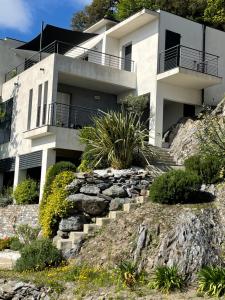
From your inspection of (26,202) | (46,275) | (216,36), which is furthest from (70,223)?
(216,36)

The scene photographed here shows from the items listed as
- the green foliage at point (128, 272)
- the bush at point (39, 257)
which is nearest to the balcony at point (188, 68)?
the bush at point (39, 257)

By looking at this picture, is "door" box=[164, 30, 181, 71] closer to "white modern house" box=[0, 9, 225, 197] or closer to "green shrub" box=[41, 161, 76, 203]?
"white modern house" box=[0, 9, 225, 197]

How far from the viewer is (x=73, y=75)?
22641 mm

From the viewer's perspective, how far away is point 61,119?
2322 centimetres

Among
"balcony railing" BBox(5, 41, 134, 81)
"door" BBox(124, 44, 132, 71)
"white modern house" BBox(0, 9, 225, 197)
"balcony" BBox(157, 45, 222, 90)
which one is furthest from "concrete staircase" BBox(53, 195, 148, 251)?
"door" BBox(124, 44, 132, 71)

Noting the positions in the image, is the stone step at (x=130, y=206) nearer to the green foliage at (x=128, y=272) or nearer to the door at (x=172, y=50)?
the green foliage at (x=128, y=272)

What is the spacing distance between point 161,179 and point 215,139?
2569 millimetres

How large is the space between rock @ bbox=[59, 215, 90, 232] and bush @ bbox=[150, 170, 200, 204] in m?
2.90

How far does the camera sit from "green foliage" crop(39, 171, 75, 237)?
625 inches

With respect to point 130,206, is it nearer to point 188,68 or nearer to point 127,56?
point 188,68

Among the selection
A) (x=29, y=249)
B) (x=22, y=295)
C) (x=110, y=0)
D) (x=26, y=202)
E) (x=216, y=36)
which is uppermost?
(x=110, y=0)

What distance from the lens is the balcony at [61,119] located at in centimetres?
2095

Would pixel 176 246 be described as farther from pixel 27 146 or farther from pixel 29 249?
pixel 27 146

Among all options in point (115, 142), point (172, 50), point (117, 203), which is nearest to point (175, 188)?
point (117, 203)
